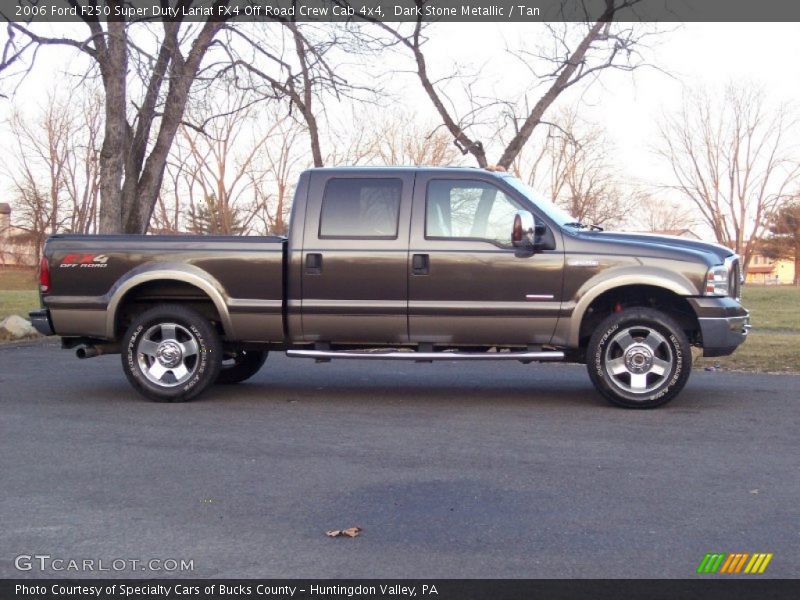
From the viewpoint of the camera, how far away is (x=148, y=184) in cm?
1794

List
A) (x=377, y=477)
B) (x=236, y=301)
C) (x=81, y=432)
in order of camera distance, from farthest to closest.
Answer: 1. (x=236, y=301)
2. (x=81, y=432)
3. (x=377, y=477)

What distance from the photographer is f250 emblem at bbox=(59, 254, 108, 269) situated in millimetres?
8570

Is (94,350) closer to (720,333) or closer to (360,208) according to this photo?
(360,208)

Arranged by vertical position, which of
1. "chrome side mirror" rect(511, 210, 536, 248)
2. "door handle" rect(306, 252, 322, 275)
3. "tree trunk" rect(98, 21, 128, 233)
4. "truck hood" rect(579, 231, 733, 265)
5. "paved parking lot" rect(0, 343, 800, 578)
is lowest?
"paved parking lot" rect(0, 343, 800, 578)

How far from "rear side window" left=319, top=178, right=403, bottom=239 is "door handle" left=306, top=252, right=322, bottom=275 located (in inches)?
7.9

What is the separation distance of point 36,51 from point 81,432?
10.2 m

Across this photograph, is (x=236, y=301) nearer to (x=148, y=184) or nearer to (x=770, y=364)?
(x=770, y=364)

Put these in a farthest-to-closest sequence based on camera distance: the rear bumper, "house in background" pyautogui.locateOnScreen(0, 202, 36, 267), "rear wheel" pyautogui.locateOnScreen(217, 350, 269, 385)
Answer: "house in background" pyautogui.locateOnScreen(0, 202, 36, 267), "rear wheel" pyautogui.locateOnScreen(217, 350, 269, 385), the rear bumper

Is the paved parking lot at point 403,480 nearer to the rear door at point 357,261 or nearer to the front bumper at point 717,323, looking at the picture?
the front bumper at point 717,323

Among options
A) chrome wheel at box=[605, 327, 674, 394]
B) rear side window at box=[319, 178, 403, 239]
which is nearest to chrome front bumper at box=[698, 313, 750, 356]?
chrome wheel at box=[605, 327, 674, 394]

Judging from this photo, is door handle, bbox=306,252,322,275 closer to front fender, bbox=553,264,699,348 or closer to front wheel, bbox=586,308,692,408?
front fender, bbox=553,264,699,348

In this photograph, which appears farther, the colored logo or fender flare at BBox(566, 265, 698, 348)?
fender flare at BBox(566, 265, 698, 348)
